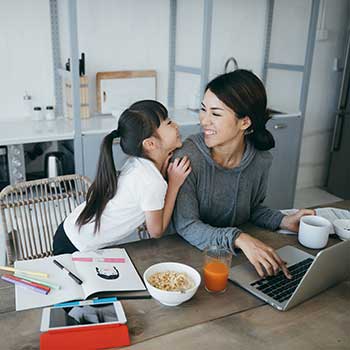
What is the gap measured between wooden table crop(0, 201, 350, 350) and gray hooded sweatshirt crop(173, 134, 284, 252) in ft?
1.29

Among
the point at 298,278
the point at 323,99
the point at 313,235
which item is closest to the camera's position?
the point at 298,278

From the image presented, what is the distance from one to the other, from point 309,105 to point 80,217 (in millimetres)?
2933

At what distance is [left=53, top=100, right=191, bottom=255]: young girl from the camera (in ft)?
4.63

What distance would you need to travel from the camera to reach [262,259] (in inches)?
47.9

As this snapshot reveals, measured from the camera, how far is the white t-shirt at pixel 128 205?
55.1 inches

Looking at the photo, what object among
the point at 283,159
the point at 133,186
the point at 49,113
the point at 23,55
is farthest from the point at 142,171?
the point at 283,159

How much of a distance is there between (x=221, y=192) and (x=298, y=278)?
48cm

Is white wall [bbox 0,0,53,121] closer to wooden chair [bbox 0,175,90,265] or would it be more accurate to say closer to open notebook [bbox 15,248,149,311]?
wooden chair [bbox 0,175,90,265]

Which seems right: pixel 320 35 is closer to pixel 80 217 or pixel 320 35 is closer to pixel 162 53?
pixel 162 53

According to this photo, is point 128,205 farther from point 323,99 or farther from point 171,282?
point 323,99

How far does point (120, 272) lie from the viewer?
1.18 meters

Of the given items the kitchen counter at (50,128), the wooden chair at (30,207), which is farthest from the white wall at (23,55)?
the wooden chair at (30,207)

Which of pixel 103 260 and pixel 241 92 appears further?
pixel 241 92

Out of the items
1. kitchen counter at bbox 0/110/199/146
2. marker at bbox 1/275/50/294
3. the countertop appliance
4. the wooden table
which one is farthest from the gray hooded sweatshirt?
the countertop appliance
